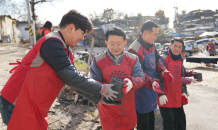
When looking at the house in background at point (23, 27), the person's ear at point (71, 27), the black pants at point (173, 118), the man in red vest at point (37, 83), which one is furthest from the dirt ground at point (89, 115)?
the house in background at point (23, 27)

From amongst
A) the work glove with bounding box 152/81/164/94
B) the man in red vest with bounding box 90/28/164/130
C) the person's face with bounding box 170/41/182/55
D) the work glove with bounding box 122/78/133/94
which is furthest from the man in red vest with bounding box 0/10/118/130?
the person's face with bounding box 170/41/182/55

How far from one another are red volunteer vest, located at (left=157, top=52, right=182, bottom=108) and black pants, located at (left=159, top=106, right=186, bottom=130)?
0.16 m

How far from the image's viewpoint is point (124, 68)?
2129 mm

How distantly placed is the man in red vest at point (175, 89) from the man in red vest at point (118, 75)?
0.89 m

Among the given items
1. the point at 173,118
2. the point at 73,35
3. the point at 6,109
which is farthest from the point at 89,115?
the point at 73,35

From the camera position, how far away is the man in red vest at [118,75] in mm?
2035

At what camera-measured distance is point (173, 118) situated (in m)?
2.97

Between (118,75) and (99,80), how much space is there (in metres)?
0.27

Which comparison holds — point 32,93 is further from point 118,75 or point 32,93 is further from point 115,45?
point 115,45

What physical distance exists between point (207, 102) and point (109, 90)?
16.6ft

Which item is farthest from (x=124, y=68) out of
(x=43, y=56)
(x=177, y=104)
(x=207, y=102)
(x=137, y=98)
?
(x=207, y=102)

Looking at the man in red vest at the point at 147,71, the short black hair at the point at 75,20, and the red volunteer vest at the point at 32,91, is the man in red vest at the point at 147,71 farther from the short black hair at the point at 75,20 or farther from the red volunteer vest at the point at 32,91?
the red volunteer vest at the point at 32,91

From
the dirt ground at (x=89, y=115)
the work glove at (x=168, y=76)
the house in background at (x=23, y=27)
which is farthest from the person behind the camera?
the house in background at (x=23, y=27)

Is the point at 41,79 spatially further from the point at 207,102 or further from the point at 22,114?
the point at 207,102
